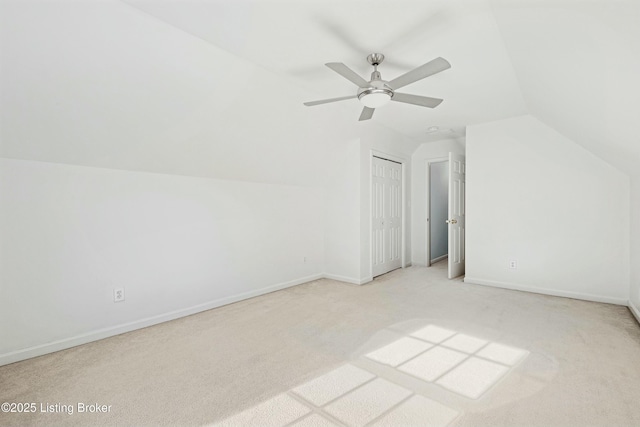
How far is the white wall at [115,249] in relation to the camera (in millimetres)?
2215

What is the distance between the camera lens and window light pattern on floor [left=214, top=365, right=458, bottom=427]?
4.99 feet

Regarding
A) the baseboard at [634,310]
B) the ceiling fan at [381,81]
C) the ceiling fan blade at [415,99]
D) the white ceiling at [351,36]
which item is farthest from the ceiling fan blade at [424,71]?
the baseboard at [634,310]

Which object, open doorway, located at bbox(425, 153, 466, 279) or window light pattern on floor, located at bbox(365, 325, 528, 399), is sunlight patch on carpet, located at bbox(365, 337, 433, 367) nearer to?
window light pattern on floor, located at bbox(365, 325, 528, 399)

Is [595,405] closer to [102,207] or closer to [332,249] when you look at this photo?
[332,249]

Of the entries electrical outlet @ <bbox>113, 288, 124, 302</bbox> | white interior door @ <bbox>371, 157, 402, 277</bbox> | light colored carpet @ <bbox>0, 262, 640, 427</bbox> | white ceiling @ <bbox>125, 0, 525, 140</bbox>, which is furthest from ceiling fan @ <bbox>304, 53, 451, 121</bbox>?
electrical outlet @ <bbox>113, 288, 124, 302</bbox>

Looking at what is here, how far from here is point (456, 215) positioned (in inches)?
181

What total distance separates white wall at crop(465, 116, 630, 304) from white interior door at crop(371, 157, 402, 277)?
123 cm

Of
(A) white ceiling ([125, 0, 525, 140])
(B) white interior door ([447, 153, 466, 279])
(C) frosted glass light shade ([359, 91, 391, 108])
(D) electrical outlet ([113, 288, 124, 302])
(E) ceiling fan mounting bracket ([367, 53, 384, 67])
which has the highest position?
(A) white ceiling ([125, 0, 525, 140])

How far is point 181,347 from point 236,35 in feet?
8.11

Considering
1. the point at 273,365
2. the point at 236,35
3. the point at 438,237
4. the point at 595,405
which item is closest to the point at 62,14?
the point at 236,35

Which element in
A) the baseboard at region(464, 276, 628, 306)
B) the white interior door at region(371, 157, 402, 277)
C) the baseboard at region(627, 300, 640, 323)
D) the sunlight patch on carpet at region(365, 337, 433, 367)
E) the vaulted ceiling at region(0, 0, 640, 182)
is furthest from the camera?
the white interior door at region(371, 157, 402, 277)

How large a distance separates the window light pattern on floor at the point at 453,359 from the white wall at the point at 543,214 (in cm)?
205

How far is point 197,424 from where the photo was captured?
1.52 metres

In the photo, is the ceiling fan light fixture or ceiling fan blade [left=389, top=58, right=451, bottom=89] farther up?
ceiling fan blade [left=389, top=58, right=451, bottom=89]
